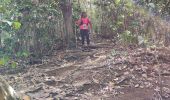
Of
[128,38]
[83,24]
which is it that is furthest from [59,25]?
[128,38]

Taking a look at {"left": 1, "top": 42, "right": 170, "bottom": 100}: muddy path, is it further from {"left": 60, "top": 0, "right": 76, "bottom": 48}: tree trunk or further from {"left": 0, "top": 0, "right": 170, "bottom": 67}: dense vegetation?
{"left": 60, "top": 0, "right": 76, "bottom": 48}: tree trunk

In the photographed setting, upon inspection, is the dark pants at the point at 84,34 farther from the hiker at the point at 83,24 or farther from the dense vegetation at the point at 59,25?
the dense vegetation at the point at 59,25

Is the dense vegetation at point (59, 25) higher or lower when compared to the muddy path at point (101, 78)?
higher

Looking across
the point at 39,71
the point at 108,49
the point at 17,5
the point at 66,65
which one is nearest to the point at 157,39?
the point at 108,49

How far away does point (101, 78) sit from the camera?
337 inches

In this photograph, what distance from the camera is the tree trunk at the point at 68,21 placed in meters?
13.1

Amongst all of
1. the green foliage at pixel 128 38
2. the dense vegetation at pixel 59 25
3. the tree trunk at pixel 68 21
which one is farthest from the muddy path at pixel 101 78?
the tree trunk at pixel 68 21

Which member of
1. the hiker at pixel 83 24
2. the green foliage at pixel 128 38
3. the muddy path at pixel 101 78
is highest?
the hiker at pixel 83 24

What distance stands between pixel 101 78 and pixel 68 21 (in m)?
5.12

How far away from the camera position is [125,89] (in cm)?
773

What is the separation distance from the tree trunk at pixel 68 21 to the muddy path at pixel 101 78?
2059mm

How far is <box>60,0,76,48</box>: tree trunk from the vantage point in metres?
13.1

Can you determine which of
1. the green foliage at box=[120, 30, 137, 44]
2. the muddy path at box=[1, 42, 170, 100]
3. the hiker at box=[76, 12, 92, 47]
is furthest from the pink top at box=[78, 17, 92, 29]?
the muddy path at box=[1, 42, 170, 100]

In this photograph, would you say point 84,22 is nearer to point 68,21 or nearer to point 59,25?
point 68,21
